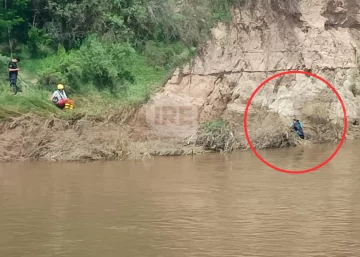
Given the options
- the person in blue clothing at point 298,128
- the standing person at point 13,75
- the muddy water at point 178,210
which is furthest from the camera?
the person in blue clothing at point 298,128

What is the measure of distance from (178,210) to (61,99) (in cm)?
853

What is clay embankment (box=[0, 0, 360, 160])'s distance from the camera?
61.0 ft

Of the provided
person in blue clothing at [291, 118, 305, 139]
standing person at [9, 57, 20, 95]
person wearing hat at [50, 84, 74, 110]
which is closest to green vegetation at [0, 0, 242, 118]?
standing person at [9, 57, 20, 95]

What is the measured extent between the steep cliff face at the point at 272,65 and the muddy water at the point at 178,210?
14.8 feet

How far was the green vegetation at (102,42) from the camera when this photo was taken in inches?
838

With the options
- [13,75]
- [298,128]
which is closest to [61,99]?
[13,75]

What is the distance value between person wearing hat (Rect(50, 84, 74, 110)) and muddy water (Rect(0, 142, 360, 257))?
2784 millimetres

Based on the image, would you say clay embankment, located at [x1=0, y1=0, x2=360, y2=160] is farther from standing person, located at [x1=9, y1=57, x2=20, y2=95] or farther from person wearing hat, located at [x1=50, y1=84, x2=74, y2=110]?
standing person, located at [x1=9, y1=57, x2=20, y2=95]

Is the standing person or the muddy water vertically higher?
the standing person

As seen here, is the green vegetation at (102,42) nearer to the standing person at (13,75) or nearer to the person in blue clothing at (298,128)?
the standing person at (13,75)

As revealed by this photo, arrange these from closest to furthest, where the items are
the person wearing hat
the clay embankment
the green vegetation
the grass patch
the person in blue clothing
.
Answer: the clay embankment, the person wearing hat, the grass patch, the green vegetation, the person in blue clothing

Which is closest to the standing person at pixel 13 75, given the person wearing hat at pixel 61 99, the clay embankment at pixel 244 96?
the person wearing hat at pixel 61 99

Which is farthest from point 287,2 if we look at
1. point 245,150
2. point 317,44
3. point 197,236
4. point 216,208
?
point 197,236

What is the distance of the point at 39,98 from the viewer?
19.9 metres
